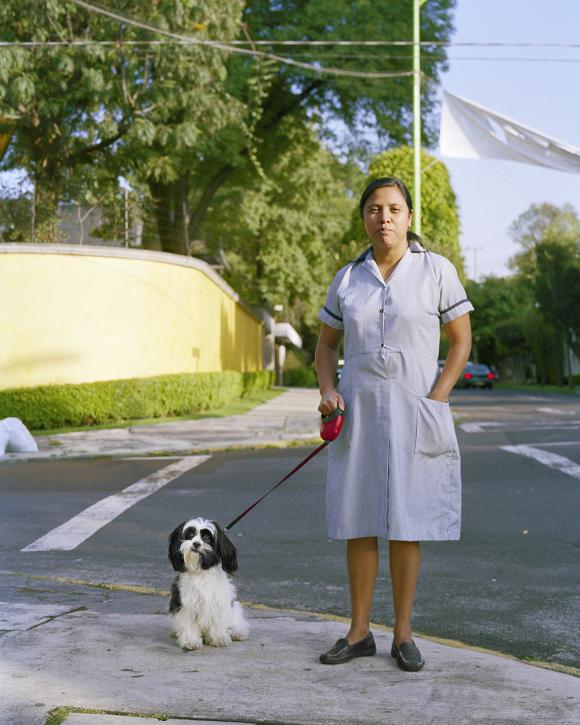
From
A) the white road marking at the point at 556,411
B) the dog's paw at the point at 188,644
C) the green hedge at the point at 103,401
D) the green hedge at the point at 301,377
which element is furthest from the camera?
the green hedge at the point at 301,377

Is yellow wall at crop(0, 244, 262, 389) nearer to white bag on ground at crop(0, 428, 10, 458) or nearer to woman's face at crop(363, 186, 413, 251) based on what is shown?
white bag on ground at crop(0, 428, 10, 458)

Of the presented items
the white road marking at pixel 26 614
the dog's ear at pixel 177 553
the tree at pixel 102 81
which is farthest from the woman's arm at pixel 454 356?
the tree at pixel 102 81

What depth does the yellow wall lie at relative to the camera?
72.4 feet

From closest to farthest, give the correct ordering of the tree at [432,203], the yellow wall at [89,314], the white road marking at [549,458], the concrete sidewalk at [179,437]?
the white road marking at [549,458] < the concrete sidewalk at [179,437] < the yellow wall at [89,314] < the tree at [432,203]

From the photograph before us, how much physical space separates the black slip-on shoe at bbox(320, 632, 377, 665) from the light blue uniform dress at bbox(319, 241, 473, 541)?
470 mm

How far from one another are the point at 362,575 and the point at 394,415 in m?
0.77

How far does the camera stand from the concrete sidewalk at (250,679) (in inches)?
153

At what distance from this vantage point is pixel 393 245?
4.79m

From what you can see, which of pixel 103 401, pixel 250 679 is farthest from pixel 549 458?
pixel 103 401

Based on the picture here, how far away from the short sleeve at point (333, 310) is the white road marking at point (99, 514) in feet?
12.9

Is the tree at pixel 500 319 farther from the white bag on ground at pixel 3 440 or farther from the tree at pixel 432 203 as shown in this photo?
the white bag on ground at pixel 3 440

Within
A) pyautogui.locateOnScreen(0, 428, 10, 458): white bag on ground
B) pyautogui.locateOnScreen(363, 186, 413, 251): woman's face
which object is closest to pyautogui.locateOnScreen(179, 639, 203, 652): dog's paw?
pyautogui.locateOnScreen(363, 186, 413, 251): woman's face

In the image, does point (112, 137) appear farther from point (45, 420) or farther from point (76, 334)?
point (45, 420)

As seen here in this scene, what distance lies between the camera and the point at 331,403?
4652mm
